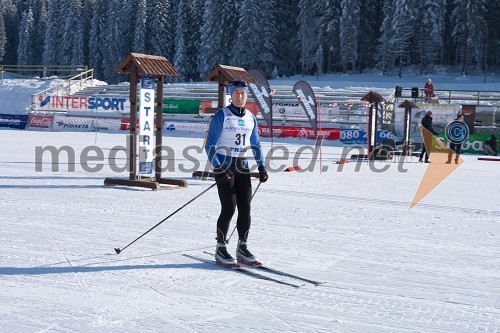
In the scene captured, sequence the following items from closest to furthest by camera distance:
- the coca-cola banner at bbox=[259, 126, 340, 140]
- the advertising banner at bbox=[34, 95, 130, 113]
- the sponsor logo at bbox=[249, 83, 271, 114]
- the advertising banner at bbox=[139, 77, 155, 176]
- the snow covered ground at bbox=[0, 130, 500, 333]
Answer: the snow covered ground at bbox=[0, 130, 500, 333] → the advertising banner at bbox=[139, 77, 155, 176] → the sponsor logo at bbox=[249, 83, 271, 114] → the coca-cola banner at bbox=[259, 126, 340, 140] → the advertising banner at bbox=[34, 95, 130, 113]

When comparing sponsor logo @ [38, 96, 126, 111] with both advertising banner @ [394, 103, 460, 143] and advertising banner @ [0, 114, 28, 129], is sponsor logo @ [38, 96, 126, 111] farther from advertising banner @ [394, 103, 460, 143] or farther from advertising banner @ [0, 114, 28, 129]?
advertising banner @ [394, 103, 460, 143]

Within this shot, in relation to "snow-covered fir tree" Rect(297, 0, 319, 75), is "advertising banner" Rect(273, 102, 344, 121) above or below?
below

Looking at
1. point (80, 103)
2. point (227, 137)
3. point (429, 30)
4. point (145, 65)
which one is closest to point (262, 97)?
point (145, 65)

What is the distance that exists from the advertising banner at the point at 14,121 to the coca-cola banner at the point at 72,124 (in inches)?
73.7

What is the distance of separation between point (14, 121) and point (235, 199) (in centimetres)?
3180

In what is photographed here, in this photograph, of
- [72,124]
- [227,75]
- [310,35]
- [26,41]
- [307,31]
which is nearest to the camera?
[227,75]

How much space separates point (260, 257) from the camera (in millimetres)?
6418

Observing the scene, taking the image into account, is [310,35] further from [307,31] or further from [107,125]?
[107,125]

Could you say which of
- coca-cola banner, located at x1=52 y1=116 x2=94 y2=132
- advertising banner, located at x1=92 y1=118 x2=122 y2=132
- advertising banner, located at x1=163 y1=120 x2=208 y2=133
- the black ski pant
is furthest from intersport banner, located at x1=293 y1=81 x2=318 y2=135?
the black ski pant

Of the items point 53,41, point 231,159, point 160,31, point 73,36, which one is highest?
point 73,36

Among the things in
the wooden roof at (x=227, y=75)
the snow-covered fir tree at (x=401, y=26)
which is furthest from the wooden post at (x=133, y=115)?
the snow-covered fir tree at (x=401, y=26)

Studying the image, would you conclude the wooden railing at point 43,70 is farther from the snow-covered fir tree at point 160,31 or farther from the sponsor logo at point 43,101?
the snow-covered fir tree at point 160,31

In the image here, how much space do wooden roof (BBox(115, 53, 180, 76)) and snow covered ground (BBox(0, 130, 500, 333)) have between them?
217cm

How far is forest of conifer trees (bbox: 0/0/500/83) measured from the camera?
57031 mm
